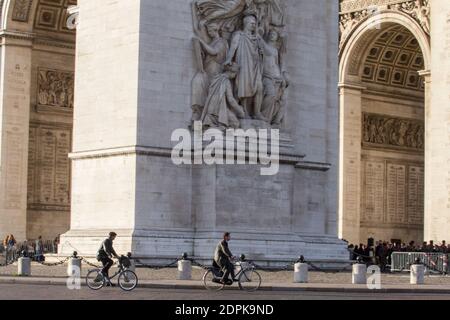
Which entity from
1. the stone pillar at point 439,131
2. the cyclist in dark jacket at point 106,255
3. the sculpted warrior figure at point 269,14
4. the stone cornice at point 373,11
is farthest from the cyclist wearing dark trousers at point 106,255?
the stone cornice at point 373,11

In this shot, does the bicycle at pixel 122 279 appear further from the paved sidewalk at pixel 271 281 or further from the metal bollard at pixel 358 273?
the metal bollard at pixel 358 273

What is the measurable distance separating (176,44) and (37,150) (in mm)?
15517

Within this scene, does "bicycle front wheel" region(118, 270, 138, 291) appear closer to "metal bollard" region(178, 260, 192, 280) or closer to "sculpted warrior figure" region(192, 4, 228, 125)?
"metal bollard" region(178, 260, 192, 280)

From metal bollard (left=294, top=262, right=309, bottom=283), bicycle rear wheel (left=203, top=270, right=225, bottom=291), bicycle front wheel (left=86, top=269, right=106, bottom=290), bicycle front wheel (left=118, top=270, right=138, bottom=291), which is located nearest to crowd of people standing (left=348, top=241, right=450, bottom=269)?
Result: metal bollard (left=294, top=262, right=309, bottom=283)

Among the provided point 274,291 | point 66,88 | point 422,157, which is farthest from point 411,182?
point 274,291

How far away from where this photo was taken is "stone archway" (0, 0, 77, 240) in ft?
169

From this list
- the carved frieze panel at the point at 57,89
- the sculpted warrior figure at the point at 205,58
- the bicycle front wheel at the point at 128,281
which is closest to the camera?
the bicycle front wheel at the point at 128,281

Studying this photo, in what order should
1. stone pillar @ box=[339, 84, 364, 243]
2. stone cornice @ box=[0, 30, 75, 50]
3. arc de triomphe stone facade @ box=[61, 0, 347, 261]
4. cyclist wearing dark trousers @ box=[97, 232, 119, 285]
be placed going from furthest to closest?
1. stone pillar @ box=[339, 84, 364, 243]
2. stone cornice @ box=[0, 30, 75, 50]
3. arc de triomphe stone facade @ box=[61, 0, 347, 261]
4. cyclist wearing dark trousers @ box=[97, 232, 119, 285]

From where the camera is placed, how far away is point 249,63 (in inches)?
1575

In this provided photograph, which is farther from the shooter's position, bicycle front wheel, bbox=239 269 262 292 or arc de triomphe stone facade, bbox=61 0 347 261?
arc de triomphe stone facade, bbox=61 0 347 261

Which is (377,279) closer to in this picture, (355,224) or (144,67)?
(144,67)

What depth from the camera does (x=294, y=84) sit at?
139 ft

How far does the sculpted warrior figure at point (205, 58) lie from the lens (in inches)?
1553

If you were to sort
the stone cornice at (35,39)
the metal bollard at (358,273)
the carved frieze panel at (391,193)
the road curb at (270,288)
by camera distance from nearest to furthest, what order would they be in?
1. the road curb at (270,288)
2. the metal bollard at (358,273)
3. the stone cornice at (35,39)
4. the carved frieze panel at (391,193)
